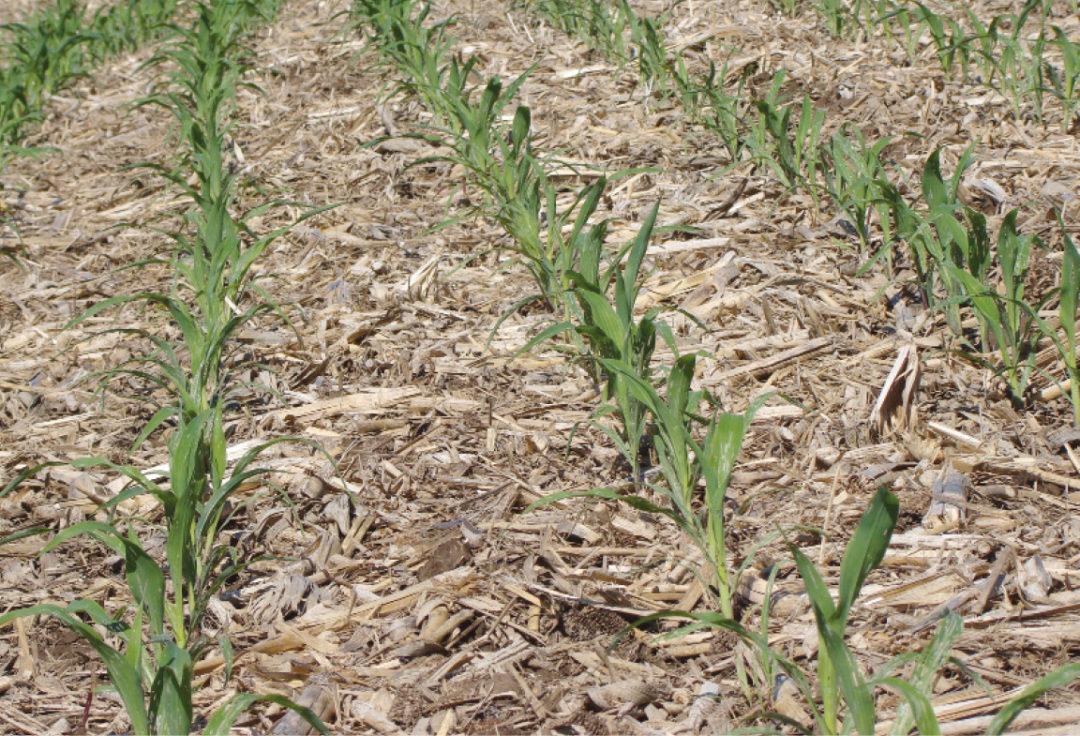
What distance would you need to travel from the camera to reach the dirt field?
69.4 inches

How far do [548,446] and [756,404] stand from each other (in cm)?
70

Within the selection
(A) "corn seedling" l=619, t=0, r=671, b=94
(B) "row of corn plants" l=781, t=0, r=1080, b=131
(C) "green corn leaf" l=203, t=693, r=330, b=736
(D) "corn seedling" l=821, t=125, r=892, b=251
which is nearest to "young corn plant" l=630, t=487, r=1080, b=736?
(C) "green corn leaf" l=203, t=693, r=330, b=736

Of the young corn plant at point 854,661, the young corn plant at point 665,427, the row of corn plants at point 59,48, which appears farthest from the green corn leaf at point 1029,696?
the row of corn plants at point 59,48

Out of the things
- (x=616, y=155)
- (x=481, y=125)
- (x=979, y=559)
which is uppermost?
(x=481, y=125)

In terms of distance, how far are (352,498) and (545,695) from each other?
2.63 ft

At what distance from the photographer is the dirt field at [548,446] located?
1.76m

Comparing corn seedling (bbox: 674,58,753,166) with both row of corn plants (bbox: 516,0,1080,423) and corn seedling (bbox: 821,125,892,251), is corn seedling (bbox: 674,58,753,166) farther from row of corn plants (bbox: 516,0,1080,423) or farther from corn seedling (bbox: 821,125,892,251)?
corn seedling (bbox: 821,125,892,251)

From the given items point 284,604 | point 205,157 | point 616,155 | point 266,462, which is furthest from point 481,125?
point 284,604

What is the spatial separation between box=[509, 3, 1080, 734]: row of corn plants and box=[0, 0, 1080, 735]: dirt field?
0.09m

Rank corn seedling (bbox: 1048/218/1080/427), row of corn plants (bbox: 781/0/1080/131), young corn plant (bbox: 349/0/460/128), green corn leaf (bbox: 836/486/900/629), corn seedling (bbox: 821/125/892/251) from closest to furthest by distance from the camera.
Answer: green corn leaf (bbox: 836/486/900/629)
corn seedling (bbox: 1048/218/1080/427)
corn seedling (bbox: 821/125/892/251)
row of corn plants (bbox: 781/0/1080/131)
young corn plant (bbox: 349/0/460/128)

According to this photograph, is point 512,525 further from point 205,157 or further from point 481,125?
point 205,157

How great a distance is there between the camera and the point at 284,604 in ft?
6.64

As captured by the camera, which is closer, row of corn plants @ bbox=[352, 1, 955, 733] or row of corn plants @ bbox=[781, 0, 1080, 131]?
row of corn plants @ bbox=[352, 1, 955, 733]

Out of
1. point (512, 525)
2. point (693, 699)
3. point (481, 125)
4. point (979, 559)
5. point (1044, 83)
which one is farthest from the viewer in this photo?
point (1044, 83)
